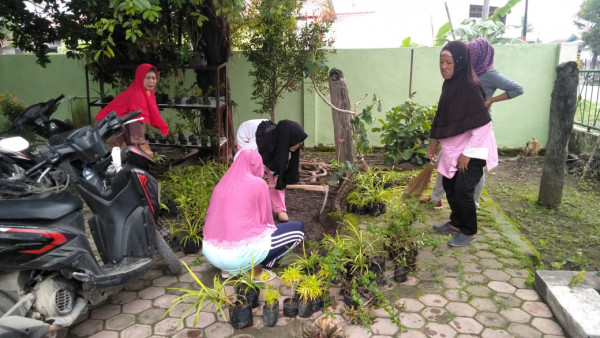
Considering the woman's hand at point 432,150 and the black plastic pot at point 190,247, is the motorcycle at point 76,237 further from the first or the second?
the woman's hand at point 432,150

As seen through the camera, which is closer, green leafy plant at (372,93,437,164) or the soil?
the soil

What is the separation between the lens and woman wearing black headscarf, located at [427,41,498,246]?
3707 mm

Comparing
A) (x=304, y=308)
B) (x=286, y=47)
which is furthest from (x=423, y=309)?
(x=286, y=47)

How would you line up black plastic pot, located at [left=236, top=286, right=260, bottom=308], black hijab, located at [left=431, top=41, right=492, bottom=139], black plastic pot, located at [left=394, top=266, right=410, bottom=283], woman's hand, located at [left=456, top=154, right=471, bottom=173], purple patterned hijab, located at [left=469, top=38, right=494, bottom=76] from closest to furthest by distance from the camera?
black plastic pot, located at [left=236, top=286, right=260, bottom=308]
black plastic pot, located at [left=394, top=266, right=410, bottom=283]
black hijab, located at [left=431, top=41, right=492, bottom=139]
woman's hand, located at [left=456, top=154, right=471, bottom=173]
purple patterned hijab, located at [left=469, top=38, right=494, bottom=76]

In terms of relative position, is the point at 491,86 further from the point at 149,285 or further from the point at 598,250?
the point at 149,285

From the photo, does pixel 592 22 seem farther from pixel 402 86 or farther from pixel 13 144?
pixel 13 144

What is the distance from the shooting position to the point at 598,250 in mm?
4094

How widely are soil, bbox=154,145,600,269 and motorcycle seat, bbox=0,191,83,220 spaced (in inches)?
83.2

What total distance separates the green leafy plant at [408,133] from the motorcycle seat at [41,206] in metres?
4.79

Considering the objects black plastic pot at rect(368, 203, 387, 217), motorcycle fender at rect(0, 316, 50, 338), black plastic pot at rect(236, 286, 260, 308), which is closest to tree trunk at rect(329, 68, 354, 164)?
black plastic pot at rect(368, 203, 387, 217)

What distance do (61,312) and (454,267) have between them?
289 cm

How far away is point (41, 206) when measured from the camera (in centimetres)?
257

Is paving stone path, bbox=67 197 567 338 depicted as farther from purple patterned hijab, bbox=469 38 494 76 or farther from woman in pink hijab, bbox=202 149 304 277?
purple patterned hijab, bbox=469 38 494 76

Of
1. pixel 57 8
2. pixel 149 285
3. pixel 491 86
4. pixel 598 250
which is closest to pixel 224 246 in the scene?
pixel 149 285
